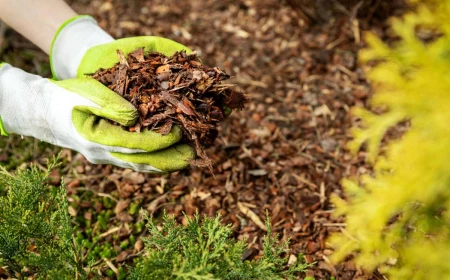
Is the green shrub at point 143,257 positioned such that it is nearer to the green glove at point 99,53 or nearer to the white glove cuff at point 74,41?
the green glove at point 99,53

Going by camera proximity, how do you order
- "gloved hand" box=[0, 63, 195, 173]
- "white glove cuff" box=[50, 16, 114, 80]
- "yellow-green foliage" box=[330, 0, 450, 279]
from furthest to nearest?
"white glove cuff" box=[50, 16, 114, 80]
"gloved hand" box=[0, 63, 195, 173]
"yellow-green foliage" box=[330, 0, 450, 279]

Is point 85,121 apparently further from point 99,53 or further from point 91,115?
point 99,53

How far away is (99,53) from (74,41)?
0.95ft

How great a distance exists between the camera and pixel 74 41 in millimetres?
2828

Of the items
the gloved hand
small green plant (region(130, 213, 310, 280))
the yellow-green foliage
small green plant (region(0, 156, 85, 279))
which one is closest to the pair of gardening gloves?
the gloved hand

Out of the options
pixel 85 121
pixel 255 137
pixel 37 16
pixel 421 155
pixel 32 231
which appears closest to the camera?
pixel 421 155

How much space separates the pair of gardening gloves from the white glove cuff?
10 cm

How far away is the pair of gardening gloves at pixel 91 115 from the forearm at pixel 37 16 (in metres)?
0.36

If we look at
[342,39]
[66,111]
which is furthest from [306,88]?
[66,111]

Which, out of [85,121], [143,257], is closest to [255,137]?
[85,121]

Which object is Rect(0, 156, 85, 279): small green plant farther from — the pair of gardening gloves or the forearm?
the forearm

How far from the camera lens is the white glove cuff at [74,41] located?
2.83 metres

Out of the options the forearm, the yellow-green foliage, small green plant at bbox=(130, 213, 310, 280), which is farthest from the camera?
the forearm

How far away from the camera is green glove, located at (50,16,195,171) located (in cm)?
228
